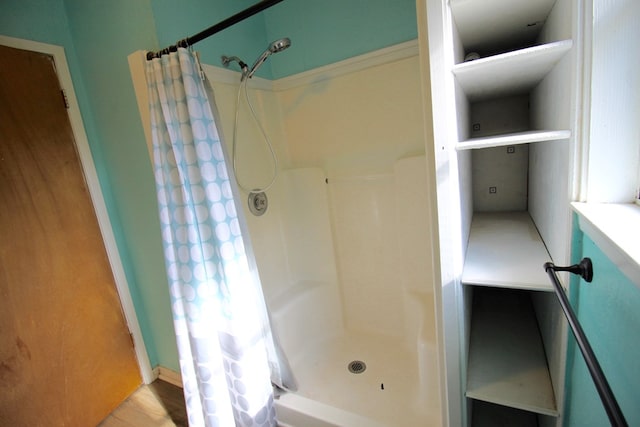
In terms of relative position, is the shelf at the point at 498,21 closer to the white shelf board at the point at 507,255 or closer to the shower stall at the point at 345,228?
the shower stall at the point at 345,228

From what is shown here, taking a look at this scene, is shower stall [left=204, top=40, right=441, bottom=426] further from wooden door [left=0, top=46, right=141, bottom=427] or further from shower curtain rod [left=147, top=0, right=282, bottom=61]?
wooden door [left=0, top=46, right=141, bottom=427]

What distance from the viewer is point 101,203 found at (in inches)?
66.2

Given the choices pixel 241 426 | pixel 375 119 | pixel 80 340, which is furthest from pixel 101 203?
Result: pixel 375 119

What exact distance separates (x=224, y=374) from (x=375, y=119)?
1616 millimetres

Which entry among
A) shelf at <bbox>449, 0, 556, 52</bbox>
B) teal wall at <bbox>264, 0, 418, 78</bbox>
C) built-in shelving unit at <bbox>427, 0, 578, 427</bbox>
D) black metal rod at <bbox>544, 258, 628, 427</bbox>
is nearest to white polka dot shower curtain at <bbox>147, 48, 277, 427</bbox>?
teal wall at <bbox>264, 0, 418, 78</bbox>

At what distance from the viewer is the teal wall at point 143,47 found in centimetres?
141

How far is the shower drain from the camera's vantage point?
5.63ft

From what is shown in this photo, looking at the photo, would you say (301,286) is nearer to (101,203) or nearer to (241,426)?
(241,426)

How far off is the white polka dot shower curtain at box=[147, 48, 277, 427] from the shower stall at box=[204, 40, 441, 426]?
27cm

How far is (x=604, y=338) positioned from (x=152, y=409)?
2.17m

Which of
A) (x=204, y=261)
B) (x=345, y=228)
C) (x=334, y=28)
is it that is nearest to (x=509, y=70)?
(x=334, y=28)

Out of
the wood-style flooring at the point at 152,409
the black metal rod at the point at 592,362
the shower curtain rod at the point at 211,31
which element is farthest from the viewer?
the wood-style flooring at the point at 152,409

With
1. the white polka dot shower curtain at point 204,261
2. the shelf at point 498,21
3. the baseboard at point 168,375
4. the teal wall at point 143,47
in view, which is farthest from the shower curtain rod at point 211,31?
the baseboard at point 168,375

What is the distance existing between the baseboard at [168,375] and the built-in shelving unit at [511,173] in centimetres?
177
